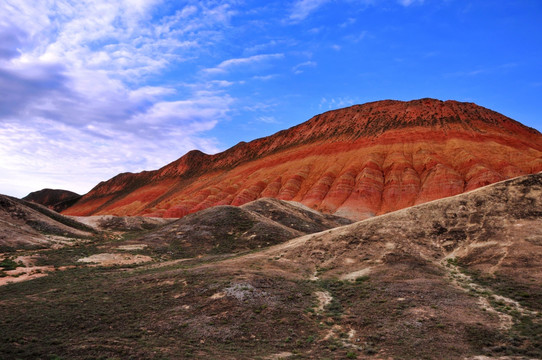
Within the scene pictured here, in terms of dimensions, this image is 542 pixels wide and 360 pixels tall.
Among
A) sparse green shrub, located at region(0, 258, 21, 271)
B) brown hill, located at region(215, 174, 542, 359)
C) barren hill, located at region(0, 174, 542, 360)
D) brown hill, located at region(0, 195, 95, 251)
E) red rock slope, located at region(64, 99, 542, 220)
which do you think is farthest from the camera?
red rock slope, located at region(64, 99, 542, 220)

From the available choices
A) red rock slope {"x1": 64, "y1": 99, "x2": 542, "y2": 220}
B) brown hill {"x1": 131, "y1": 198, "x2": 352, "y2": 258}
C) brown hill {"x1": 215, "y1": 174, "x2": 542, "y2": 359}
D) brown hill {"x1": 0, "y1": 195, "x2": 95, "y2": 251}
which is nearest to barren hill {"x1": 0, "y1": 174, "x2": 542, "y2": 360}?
brown hill {"x1": 215, "y1": 174, "x2": 542, "y2": 359}

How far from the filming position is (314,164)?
11788 centimetres

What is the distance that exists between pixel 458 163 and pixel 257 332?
94495 millimetres

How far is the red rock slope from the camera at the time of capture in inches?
3649

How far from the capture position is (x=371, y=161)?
106m

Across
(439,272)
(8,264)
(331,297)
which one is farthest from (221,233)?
(439,272)

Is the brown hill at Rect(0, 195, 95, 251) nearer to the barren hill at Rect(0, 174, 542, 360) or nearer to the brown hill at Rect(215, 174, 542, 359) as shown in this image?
the barren hill at Rect(0, 174, 542, 360)

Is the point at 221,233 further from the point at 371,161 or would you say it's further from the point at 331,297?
the point at 371,161

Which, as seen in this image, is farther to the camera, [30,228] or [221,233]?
[221,233]

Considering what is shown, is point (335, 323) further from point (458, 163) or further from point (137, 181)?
point (137, 181)

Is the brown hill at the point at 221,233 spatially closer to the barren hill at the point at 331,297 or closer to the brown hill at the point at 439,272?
the barren hill at the point at 331,297

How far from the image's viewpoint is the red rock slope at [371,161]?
92688 mm

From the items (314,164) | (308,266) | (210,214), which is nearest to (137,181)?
(314,164)

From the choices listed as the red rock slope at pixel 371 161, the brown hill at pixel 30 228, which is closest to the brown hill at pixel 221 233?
the brown hill at pixel 30 228
